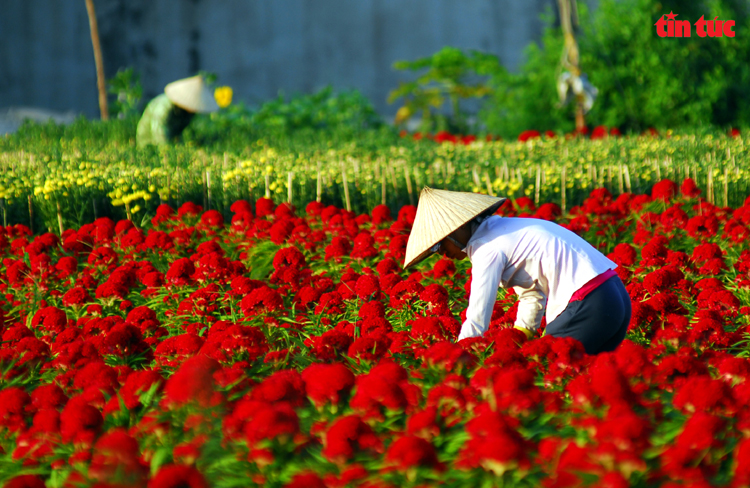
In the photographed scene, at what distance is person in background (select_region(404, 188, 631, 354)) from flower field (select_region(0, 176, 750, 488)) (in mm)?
258

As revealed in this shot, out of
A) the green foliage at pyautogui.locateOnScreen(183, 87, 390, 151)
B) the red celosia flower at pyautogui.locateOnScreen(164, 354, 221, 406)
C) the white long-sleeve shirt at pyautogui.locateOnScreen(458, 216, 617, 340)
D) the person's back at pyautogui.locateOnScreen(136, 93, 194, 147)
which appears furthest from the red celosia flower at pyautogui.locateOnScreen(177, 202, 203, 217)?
the green foliage at pyautogui.locateOnScreen(183, 87, 390, 151)

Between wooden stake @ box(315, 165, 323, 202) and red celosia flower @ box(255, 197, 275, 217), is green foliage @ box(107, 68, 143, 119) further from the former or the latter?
red celosia flower @ box(255, 197, 275, 217)

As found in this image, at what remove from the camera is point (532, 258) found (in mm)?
2678

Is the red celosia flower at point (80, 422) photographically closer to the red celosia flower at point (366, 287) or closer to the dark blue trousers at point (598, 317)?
the red celosia flower at point (366, 287)

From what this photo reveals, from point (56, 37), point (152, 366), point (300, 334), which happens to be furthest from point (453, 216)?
point (56, 37)

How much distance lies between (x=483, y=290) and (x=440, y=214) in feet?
1.14

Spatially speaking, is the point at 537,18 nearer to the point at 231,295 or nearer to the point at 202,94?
the point at 202,94

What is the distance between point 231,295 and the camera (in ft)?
11.6

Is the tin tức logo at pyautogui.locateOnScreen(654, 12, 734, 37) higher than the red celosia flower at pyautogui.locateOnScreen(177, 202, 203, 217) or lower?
higher

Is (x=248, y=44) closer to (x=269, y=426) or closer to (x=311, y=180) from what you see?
(x=311, y=180)

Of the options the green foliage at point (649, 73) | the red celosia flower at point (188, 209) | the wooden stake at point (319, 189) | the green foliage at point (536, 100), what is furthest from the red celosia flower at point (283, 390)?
the green foliage at point (536, 100)

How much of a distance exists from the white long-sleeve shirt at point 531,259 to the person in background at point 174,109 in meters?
6.69

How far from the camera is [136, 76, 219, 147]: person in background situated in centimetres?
864

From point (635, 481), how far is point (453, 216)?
4.42 feet
